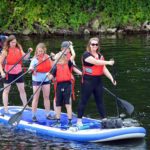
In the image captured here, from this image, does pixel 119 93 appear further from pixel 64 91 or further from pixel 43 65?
pixel 64 91

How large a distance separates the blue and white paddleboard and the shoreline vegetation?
24.4 metres

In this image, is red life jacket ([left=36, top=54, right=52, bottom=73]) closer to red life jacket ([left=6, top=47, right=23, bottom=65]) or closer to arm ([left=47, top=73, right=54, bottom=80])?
arm ([left=47, top=73, right=54, bottom=80])

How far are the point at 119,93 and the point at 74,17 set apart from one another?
2328 cm

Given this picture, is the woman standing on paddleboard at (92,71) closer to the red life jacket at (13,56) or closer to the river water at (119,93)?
the river water at (119,93)

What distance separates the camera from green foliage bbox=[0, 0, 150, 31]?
124 ft

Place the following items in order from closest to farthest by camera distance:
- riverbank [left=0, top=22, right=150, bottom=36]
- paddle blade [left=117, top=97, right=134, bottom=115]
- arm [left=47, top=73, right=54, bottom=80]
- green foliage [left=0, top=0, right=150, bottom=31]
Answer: arm [left=47, top=73, right=54, bottom=80], paddle blade [left=117, top=97, right=134, bottom=115], riverbank [left=0, top=22, right=150, bottom=36], green foliage [left=0, top=0, right=150, bottom=31]

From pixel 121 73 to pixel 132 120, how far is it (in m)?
6.50

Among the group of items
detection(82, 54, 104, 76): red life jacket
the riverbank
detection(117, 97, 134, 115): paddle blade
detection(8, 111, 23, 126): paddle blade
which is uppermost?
detection(82, 54, 104, 76): red life jacket

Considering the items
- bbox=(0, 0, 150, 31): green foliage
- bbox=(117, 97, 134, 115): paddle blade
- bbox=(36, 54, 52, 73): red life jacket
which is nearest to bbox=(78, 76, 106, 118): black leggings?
bbox=(117, 97, 134, 115): paddle blade

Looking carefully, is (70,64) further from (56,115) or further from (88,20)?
(88,20)

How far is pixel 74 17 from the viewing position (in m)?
38.4

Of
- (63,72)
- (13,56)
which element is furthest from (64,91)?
(13,56)

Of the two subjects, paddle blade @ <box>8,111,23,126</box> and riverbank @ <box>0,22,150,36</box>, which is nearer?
paddle blade @ <box>8,111,23,126</box>

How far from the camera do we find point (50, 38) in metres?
34.1
